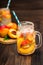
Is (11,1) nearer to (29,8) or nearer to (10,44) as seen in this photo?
(29,8)

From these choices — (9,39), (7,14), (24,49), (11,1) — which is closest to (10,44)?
(9,39)

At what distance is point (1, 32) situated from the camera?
1370mm

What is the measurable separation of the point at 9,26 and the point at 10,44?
0.16m

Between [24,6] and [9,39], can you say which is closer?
[9,39]

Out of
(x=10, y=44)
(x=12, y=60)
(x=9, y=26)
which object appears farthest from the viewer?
(x=9, y=26)

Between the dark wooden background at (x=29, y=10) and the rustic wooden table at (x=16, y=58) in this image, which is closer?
the rustic wooden table at (x=16, y=58)

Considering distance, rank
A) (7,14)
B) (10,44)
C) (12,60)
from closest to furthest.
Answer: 1. (12,60)
2. (10,44)
3. (7,14)

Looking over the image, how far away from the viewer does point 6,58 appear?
1147mm

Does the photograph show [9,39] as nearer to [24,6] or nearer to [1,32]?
[1,32]

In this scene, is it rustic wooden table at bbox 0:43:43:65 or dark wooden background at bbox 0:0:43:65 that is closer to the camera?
rustic wooden table at bbox 0:43:43:65

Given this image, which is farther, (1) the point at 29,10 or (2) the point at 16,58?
(1) the point at 29,10

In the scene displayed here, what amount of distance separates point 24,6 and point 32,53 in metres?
1.48

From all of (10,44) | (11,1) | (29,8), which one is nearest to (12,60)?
(10,44)

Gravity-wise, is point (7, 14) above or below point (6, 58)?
above
